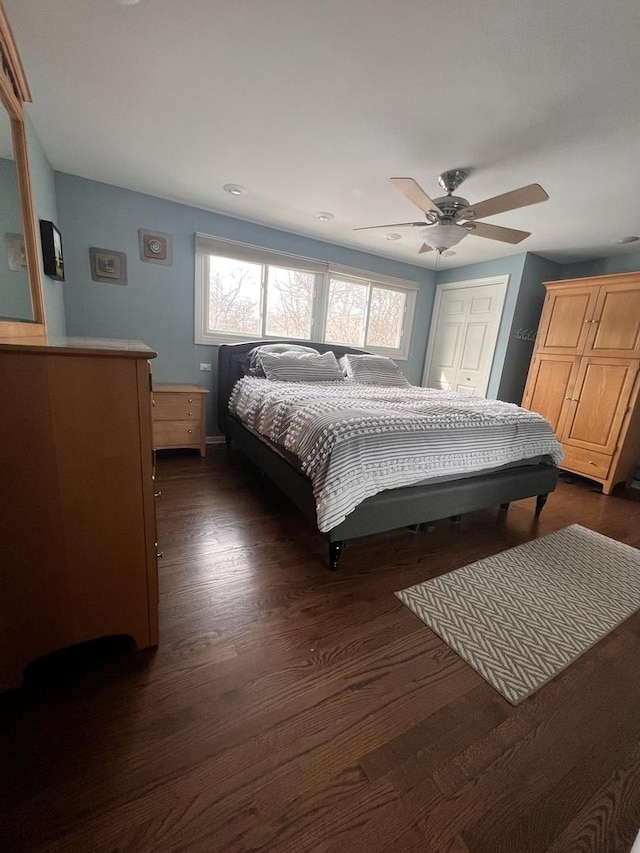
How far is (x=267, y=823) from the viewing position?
792 millimetres

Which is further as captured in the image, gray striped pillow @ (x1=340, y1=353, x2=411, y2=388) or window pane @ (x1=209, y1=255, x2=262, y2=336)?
gray striped pillow @ (x1=340, y1=353, x2=411, y2=388)

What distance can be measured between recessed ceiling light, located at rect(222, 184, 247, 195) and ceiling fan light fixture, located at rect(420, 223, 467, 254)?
5.15 feet

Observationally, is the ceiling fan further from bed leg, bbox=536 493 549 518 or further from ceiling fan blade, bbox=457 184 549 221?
bed leg, bbox=536 493 549 518

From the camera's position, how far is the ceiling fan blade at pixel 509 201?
1803 millimetres

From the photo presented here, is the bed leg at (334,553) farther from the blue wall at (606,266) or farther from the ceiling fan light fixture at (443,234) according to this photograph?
the blue wall at (606,266)

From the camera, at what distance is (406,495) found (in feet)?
5.97

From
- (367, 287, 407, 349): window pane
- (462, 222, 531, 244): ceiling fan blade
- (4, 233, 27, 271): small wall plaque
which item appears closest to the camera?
(4, 233, 27, 271): small wall plaque

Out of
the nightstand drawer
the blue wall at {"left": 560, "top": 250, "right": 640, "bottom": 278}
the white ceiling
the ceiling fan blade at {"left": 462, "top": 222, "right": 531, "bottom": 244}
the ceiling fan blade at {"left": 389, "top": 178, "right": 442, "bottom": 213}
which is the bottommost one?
the nightstand drawer

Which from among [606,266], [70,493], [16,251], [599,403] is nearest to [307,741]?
[70,493]

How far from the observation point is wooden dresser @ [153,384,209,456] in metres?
2.95

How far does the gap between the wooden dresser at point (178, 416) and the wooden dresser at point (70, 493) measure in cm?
202

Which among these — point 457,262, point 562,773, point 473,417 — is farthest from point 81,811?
point 457,262

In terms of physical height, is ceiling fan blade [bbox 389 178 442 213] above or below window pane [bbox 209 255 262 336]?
above

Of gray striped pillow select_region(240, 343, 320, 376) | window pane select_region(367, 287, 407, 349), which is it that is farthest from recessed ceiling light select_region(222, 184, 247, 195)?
window pane select_region(367, 287, 407, 349)
